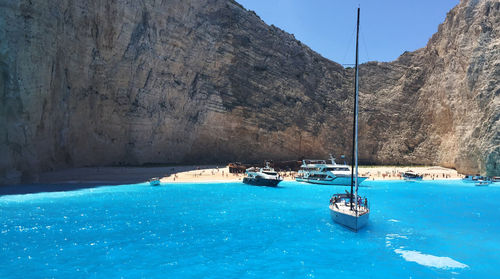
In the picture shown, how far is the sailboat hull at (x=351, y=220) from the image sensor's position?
1968 cm

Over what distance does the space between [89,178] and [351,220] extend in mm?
40440

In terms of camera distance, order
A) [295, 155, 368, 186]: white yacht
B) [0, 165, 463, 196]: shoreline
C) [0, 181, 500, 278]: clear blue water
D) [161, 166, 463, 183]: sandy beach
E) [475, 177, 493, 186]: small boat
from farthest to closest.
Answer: [475, 177, 493, 186]: small boat, [161, 166, 463, 183]: sandy beach, [295, 155, 368, 186]: white yacht, [0, 165, 463, 196]: shoreline, [0, 181, 500, 278]: clear blue water

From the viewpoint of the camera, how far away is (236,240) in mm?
18188

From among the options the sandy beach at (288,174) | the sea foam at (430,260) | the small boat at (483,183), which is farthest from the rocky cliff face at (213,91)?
the sea foam at (430,260)

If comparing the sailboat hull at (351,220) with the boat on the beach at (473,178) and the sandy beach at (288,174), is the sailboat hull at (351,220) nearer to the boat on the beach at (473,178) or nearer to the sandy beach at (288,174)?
the sandy beach at (288,174)

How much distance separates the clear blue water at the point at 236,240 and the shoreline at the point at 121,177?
8.23m

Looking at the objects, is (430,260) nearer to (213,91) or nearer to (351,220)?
(351,220)

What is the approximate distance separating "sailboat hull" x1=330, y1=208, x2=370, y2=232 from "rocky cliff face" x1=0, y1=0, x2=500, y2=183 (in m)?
37.8

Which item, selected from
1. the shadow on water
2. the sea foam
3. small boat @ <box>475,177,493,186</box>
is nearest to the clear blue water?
the sea foam

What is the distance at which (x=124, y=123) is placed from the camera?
5550cm

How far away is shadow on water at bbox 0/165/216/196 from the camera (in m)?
38.1

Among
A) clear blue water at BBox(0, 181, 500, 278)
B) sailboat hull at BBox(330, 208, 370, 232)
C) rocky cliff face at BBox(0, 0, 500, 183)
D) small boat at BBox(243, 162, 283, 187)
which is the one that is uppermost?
rocky cliff face at BBox(0, 0, 500, 183)

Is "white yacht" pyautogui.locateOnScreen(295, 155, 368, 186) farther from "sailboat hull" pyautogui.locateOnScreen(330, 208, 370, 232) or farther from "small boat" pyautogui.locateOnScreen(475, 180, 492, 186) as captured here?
Answer: "sailboat hull" pyautogui.locateOnScreen(330, 208, 370, 232)

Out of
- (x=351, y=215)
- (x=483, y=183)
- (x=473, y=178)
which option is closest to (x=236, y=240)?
(x=351, y=215)
